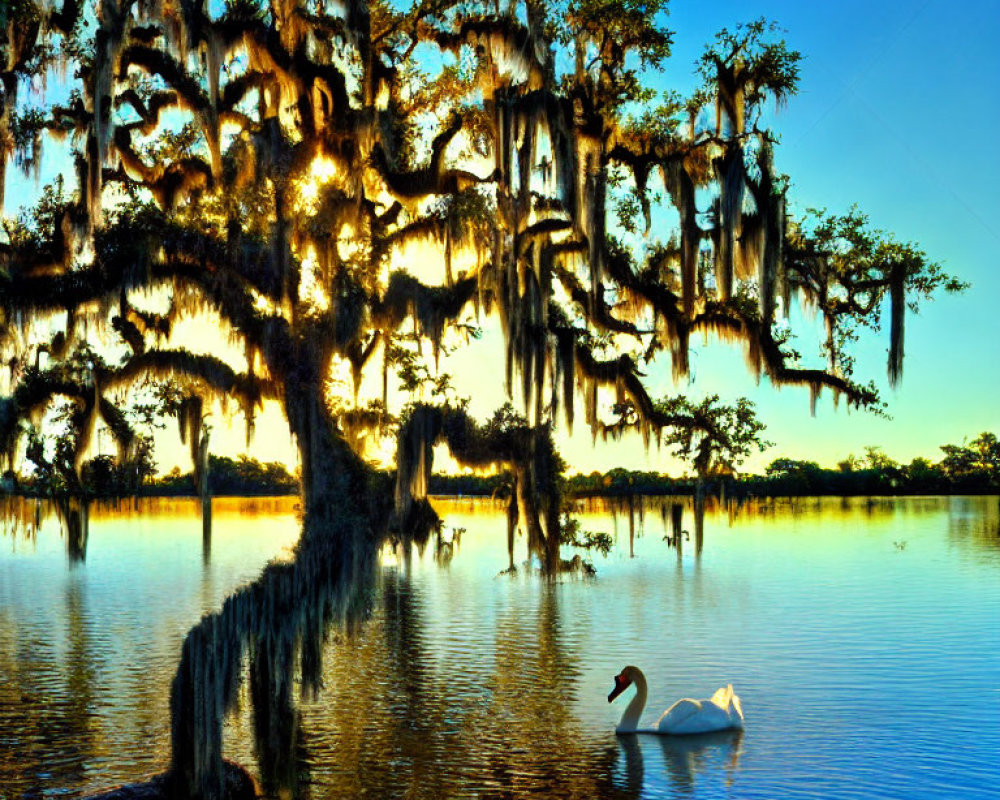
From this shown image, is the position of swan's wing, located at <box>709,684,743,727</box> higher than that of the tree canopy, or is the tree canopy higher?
the tree canopy

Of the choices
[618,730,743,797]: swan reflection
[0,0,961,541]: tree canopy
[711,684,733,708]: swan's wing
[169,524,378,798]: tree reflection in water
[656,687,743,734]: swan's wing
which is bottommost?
[618,730,743,797]: swan reflection

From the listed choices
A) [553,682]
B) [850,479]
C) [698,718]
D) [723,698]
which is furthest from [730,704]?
[850,479]

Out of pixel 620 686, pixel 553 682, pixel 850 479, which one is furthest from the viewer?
pixel 850 479

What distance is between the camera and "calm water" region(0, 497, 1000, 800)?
11781 millimetres

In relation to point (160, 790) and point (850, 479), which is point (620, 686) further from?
point (850, 479)

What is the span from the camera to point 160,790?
9.98 m

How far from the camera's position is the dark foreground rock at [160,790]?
32.5ft

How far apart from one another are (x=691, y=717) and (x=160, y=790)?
6.10 m

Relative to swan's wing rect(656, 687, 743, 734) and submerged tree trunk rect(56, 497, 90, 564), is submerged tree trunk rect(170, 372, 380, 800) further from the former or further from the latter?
submerged tree trunk rect(56, 497, 90, 564)

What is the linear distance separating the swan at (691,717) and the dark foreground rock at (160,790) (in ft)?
15.6

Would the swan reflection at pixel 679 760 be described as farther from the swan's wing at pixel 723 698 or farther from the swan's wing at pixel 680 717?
the swan's wing at pixel 723 698

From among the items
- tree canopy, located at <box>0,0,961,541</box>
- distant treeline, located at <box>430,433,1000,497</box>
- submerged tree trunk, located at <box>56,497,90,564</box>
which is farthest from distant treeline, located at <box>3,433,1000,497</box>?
tree canopy, located at <box>0,0,961,541</box>

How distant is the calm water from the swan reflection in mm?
39

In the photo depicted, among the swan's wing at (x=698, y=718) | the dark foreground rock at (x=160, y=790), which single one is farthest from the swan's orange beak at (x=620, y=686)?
the dark foreground rock at (x=160, y=790)
